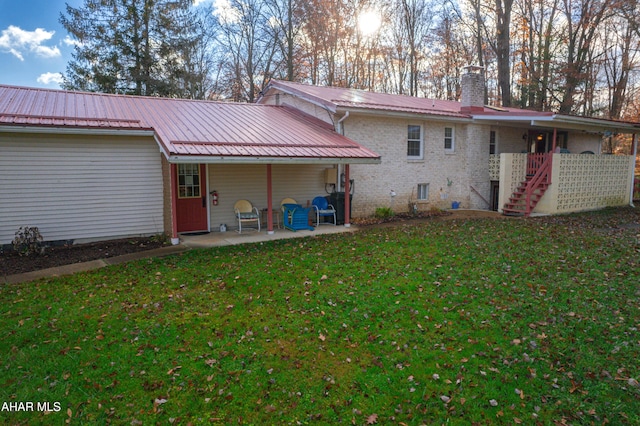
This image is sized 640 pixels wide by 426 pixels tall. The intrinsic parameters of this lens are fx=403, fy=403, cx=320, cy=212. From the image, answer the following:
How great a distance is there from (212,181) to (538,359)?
9.12m

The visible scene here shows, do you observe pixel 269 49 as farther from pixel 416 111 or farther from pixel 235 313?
pixel 235 313

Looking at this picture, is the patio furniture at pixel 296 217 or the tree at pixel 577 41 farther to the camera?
the tree at pixel 577 41

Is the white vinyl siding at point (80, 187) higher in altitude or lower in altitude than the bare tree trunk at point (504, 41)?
lower

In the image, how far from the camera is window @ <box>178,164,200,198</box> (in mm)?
10969

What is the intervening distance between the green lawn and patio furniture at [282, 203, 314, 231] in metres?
3.42

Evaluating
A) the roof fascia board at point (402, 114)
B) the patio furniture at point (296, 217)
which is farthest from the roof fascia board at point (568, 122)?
the patio furniture at point (296, 217)

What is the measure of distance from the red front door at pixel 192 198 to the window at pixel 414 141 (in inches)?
295

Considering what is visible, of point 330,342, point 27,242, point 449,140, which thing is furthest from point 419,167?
point 27,242

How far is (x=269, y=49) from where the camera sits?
2678 cm

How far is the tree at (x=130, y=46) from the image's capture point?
21.2 m

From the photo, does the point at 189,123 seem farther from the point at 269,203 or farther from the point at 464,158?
the point at 464,158

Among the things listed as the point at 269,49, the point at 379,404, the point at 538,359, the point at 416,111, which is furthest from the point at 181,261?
the point at 269,49

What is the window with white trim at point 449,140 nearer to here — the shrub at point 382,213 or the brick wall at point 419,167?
the brick wall at point 419,167

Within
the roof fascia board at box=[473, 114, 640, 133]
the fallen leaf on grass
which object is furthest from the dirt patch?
the roof fascia board at box=[473, 114, 640, 133]
